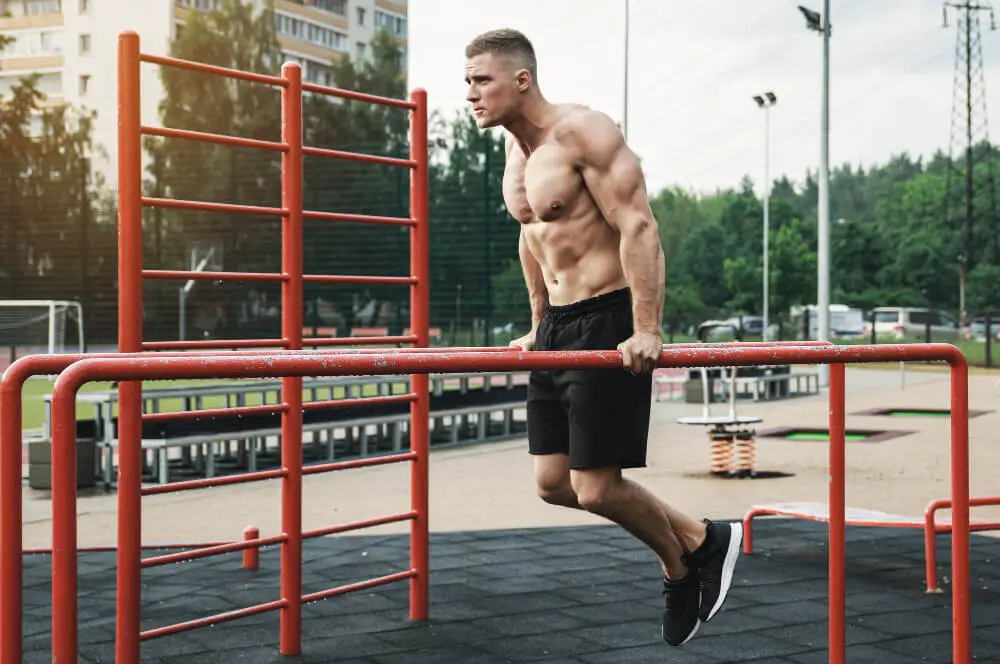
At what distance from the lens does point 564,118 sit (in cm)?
356

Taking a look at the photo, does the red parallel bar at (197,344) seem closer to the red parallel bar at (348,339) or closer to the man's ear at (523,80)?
the red parallel bar at (348,339)

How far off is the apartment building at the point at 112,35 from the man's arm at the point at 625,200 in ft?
73.0

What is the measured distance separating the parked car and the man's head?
37.7 m

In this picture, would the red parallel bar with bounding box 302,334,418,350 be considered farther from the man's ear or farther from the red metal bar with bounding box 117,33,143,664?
the man's ear

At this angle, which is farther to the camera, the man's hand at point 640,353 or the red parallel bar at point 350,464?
the red parallel bar at point 350,464

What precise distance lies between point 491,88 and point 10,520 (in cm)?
179

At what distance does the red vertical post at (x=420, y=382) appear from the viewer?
4.66m

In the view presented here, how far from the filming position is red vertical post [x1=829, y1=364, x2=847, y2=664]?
11.8 ft

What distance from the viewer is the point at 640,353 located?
313cm

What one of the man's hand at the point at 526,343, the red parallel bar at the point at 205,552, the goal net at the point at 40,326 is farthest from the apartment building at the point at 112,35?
the man's hand at the point at 526,343

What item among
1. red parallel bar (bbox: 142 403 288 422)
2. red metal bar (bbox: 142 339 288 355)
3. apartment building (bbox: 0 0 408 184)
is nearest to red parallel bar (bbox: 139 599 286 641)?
red parallel bar (bbox: 142 403 288 422)

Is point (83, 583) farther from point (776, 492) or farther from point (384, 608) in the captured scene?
point (776, 492)

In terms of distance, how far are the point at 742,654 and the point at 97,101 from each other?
3103 cm

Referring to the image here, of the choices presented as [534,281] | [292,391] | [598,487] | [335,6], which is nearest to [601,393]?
[598,487]
